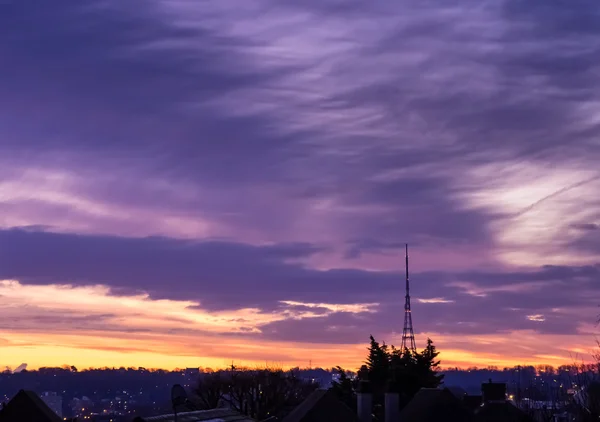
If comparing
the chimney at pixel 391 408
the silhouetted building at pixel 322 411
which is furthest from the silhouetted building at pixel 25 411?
the chimney at pixel 391 408

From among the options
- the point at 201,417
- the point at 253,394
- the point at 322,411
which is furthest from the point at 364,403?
the point at 253,394

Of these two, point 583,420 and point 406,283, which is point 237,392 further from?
point 583,420

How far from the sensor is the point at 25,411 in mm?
62000

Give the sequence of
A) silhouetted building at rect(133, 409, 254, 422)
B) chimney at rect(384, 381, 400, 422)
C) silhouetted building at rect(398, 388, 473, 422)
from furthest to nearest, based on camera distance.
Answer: chimney at rect(384, 381, 400, 422) → silhouetted building at rect(398, 388, 473, 422) → silhouetted building at rect(133, 409, 254, 422)

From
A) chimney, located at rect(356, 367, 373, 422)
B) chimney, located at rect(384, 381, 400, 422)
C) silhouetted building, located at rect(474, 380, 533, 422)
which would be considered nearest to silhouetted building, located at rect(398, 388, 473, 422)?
chimney, located at rect(384, 381, 400, 422)

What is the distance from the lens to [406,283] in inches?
5920

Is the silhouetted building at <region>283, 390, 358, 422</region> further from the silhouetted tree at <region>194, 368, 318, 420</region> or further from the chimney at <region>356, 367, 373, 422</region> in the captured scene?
the silhouetted tree at <region>194, 368, 318, 420</region>

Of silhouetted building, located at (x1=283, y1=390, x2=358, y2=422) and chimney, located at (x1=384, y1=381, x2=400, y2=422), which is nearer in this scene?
silhouetted building, located at (x1=283, y1=390, x2=358, y2=422)

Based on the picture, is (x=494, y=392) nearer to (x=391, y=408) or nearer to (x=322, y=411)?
(x=391, y=408)

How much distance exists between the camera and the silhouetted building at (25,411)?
6150 centimetres

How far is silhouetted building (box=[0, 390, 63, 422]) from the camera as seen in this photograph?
61500 millimetres

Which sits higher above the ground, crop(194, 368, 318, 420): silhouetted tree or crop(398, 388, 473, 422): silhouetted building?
crop(194, 368, 318, 420): silhouetted tree

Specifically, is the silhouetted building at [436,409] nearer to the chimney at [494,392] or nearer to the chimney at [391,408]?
the chimney at [391,408]

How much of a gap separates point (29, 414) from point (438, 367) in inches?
3617
